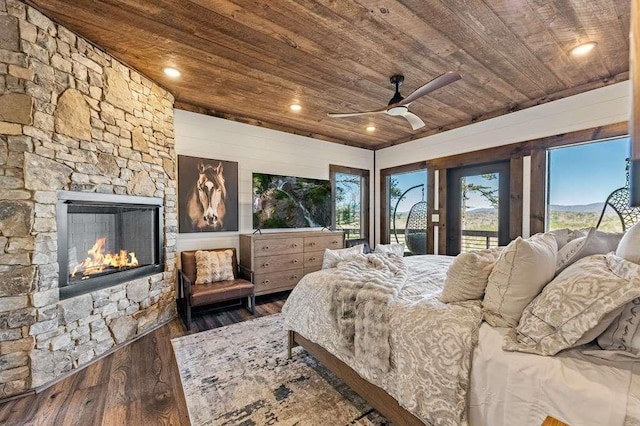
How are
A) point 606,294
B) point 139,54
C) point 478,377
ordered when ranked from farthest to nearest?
point 139,54, point 478,377, point 606,294

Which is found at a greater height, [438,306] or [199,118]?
[199,118]

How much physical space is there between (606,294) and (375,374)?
1206 mm

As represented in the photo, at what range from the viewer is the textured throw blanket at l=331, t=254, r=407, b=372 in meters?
1.75

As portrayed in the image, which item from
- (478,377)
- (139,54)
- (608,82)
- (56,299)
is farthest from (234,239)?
(608,82)

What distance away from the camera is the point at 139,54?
2.77m

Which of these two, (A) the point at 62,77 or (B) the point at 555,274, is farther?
(A) the point at 62,77

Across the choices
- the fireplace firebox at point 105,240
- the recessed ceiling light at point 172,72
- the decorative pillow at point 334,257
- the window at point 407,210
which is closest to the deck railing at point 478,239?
the window at point 407,210

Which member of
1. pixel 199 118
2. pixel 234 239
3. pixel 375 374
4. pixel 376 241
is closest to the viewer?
pixel 375 374

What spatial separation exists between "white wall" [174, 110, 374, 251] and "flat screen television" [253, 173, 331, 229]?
128 mm

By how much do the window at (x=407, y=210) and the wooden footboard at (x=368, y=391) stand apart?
341cm

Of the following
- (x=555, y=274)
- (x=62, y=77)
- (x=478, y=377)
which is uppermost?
(x=62, y=77)

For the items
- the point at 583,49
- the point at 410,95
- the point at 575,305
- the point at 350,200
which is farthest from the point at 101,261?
the point at 583,49

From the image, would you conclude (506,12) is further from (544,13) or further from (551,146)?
(551,146)

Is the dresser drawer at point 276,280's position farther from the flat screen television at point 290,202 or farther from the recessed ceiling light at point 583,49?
the recessed ceiling light at point 583,49
